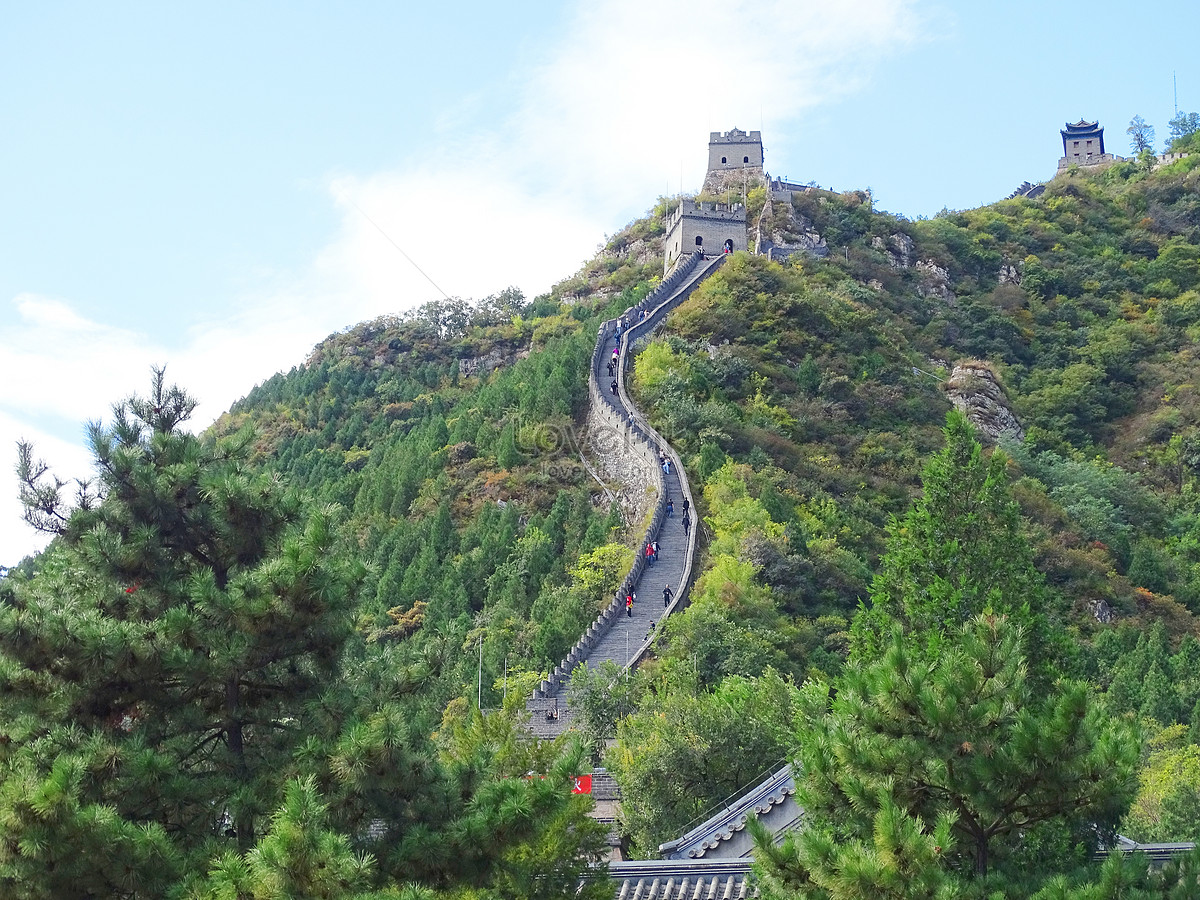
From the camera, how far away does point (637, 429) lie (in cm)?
4822

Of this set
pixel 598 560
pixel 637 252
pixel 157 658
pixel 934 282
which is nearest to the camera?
pixel 157 658

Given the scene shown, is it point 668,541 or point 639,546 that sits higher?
point 639,546

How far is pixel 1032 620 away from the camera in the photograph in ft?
65.0

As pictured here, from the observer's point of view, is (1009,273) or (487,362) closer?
(487,362)

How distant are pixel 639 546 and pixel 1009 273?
141 ft

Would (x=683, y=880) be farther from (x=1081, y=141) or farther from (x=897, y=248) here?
(x=1081, y=141)

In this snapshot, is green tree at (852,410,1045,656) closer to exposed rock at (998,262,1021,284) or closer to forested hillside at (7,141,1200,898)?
forested hillside at (7,141,1200,898)

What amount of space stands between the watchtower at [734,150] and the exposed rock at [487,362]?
2263 centimetres

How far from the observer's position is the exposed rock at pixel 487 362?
68.8m

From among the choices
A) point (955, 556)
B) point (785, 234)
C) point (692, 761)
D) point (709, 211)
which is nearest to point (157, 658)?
point (955, 556)

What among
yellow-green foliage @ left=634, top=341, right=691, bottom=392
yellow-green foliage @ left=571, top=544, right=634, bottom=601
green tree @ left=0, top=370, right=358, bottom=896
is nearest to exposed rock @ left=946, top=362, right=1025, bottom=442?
yellow-green foliage @ left=634, top=341, right=691, bottom=392

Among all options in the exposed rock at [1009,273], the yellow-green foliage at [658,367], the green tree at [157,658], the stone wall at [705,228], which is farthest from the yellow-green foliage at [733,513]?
the exposed rock at [1009,273]

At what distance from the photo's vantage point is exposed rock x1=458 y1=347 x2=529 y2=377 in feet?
226

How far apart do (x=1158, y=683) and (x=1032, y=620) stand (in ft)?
57.8
